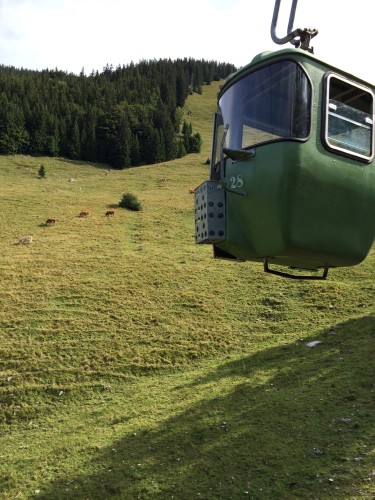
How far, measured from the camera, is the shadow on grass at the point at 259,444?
32.9 ft

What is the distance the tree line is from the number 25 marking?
109011mm

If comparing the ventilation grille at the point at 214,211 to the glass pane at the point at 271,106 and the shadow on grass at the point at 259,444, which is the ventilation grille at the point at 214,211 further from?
the shadow on grass at the point at 259,444

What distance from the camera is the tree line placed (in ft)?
372

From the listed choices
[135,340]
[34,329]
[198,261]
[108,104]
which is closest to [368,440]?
[135,340]

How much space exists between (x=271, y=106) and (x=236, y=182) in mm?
1140

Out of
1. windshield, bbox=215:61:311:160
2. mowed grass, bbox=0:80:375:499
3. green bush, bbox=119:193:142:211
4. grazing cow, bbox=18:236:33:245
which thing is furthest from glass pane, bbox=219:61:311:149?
green bush, bbox=119:193:142:211

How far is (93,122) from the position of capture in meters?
122

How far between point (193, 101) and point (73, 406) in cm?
17377

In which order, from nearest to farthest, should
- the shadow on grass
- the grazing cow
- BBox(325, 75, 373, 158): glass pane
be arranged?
BBox(325, 75, 373, 158): glass pane < the shadow on grass < the grazing cow

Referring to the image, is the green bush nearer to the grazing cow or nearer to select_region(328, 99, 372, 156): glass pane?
the grazing cow

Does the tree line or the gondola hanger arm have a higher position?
the tree line

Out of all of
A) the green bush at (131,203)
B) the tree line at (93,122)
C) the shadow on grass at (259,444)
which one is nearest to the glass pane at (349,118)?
the shadow on grass at (259,444)

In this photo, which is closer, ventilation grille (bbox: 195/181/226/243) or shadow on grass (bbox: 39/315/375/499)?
ventilation grille (bbox: 195/181/226/243)

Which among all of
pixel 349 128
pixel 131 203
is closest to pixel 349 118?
pixel 349 128
